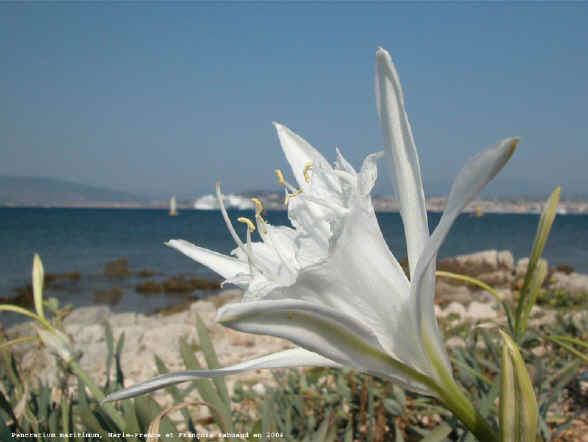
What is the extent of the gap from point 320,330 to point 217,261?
384mm

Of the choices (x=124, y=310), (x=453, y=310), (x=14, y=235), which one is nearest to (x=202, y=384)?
(x=453, y=310)

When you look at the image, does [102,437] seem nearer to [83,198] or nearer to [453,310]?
[453,310]

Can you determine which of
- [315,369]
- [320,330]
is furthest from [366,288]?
[315,369]

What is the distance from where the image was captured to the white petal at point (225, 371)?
612mm

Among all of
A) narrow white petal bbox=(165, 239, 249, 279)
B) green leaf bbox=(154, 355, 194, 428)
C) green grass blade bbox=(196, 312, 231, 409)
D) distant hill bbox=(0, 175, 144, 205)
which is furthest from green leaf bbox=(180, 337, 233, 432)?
distant hill bbox=(0, 175, 144, 205)

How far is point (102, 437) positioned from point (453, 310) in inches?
232

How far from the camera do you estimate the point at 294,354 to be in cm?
67

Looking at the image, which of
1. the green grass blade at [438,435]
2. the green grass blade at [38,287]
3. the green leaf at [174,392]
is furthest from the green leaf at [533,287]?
the green grass blade at [38,287]

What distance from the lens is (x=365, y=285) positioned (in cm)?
67

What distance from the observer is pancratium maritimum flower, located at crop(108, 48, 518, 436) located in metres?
0.53

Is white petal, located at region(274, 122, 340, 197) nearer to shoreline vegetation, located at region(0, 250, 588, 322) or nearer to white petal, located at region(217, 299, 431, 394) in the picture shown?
white petal, located at region(217, 299, 431, 394)

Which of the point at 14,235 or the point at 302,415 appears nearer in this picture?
the point at 302,415

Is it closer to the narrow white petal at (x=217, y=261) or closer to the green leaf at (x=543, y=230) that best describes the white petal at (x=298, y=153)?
the narrow white petal at (x=217, y=261)

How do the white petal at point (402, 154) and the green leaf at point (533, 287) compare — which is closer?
the white petal at point (402, 154)
